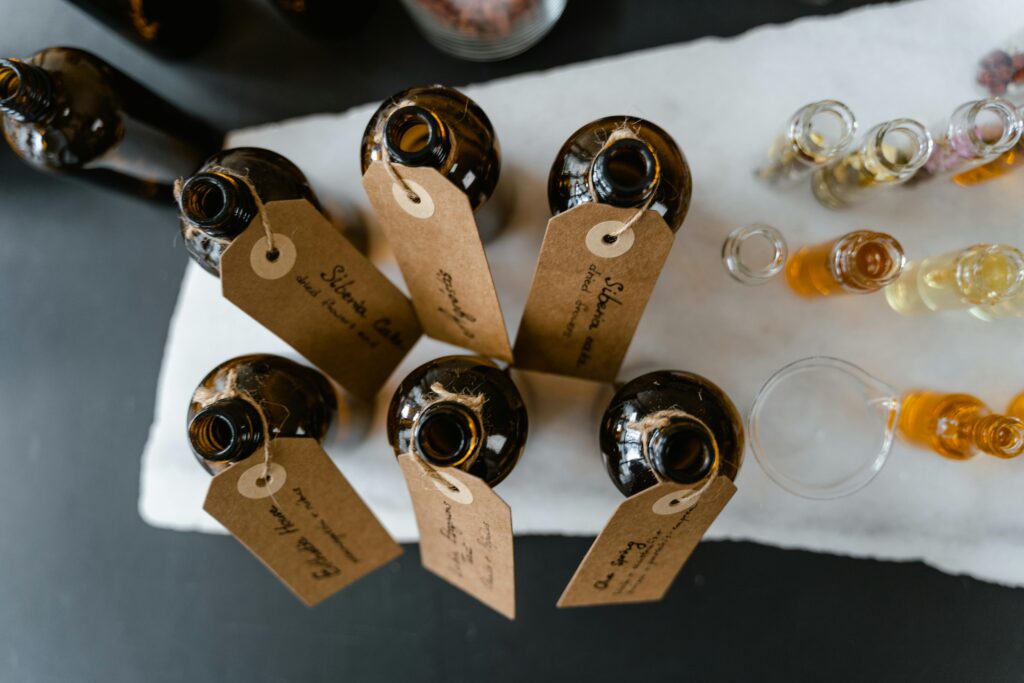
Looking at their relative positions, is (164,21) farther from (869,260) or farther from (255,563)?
(869,260)

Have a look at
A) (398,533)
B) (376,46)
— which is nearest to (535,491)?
(398,533)

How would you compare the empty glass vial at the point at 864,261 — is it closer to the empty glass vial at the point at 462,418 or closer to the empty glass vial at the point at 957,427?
the empty glass vial at the point at 957,427

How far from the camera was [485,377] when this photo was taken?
575 mm

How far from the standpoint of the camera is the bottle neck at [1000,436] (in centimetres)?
62

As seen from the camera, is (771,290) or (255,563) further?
(255,563)

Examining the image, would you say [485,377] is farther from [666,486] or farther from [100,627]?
[100,627]

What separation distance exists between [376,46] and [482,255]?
479 mm

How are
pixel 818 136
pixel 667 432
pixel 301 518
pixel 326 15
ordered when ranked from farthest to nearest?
pixel 326 15
pixel 818 136
pixel 301 518
pixel 667 432

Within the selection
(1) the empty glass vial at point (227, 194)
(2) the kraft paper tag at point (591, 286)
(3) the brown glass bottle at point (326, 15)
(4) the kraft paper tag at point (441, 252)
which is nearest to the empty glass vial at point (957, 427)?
(2) the kraft paper tag at point (591, 286)

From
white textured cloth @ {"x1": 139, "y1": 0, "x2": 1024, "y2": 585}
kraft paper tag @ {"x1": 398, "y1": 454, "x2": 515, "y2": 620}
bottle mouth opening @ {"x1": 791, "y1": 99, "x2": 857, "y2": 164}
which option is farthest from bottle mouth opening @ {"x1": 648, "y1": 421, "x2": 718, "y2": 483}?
bottle mouth opening @ {"x1": 791, "y1": 99, "x2": 857, "y2": 164}

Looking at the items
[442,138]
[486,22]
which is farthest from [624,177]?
[486,22]

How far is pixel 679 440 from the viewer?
0.50 metres

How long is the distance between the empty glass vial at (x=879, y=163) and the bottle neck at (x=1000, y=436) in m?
0.25

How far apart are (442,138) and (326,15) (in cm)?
41
